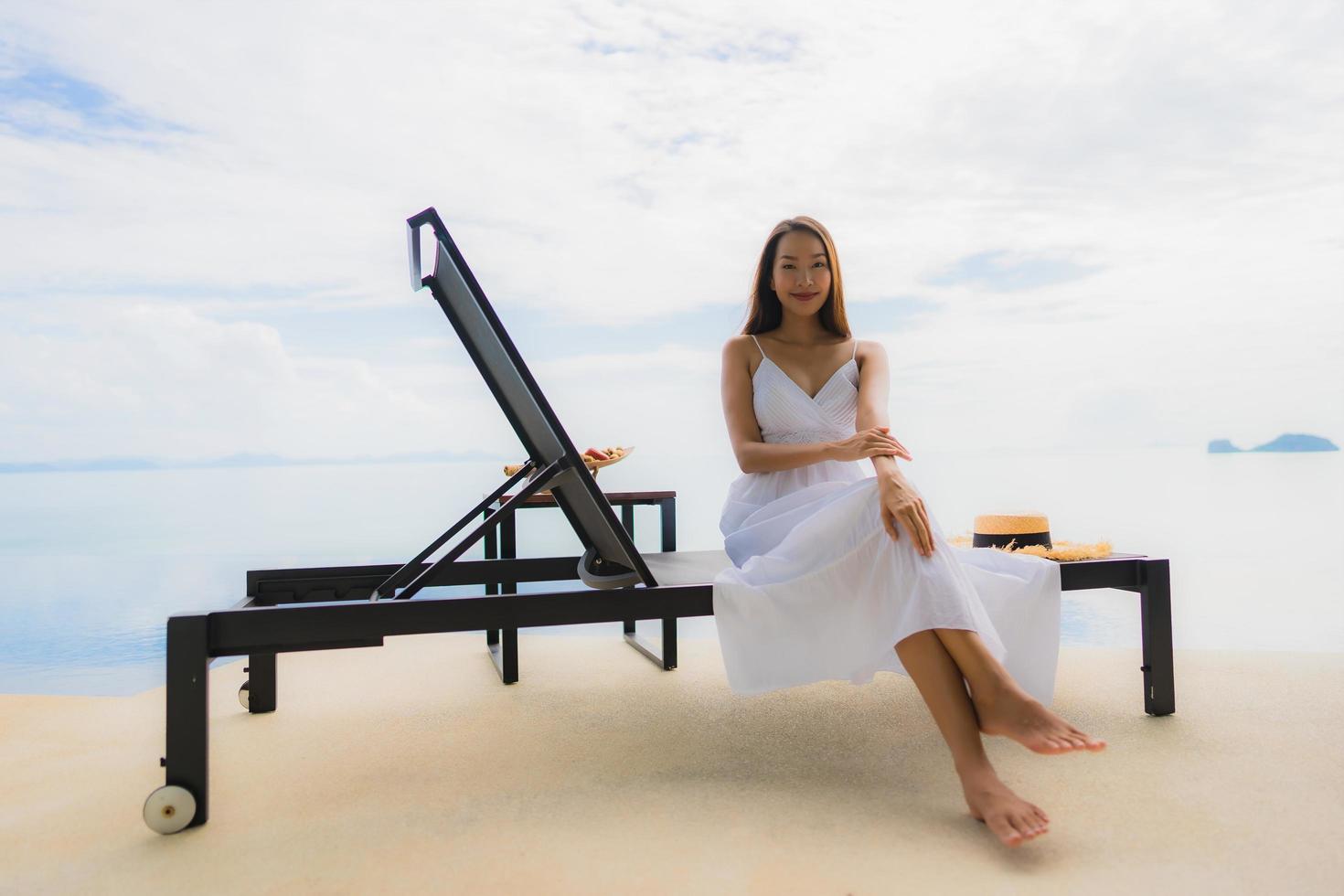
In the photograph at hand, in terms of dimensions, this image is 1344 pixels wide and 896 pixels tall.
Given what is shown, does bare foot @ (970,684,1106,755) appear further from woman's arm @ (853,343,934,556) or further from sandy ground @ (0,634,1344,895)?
woman's arm @ (853,343,934,556)

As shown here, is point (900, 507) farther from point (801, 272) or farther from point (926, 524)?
point (801, 272)

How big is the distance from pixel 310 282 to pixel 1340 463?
16153 millimetres

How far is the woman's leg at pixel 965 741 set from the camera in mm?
1567

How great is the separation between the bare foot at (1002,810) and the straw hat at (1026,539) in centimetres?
97

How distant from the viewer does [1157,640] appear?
2.38 metres

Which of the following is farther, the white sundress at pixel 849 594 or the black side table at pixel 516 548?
the black side table at pixel 516 548

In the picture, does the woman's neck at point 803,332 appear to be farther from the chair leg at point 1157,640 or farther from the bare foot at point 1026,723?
the bare foot at point 1026,723

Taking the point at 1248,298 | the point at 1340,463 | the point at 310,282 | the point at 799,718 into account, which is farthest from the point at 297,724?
the point at 1340,463

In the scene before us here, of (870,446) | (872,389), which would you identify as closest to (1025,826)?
(870,446)

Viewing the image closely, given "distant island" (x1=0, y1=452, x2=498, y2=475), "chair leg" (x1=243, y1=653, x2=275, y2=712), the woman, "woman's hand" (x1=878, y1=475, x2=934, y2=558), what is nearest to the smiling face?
the woman

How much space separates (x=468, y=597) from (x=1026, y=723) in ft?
3.52

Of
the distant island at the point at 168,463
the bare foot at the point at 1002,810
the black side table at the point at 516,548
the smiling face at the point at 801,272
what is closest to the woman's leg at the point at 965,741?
the bare foot at the point at 1002,810

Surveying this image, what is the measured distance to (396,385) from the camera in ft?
40.2

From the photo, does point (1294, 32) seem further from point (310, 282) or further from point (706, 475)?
point (310, 282)
